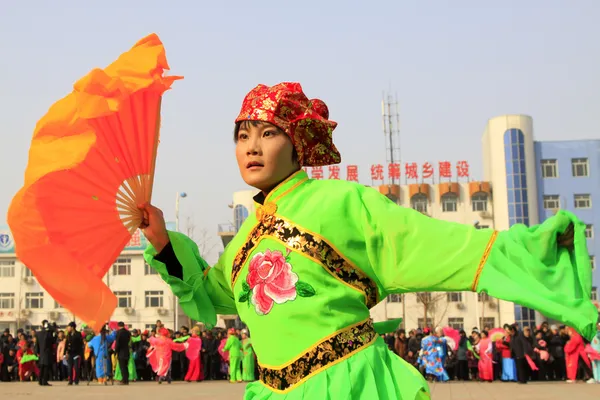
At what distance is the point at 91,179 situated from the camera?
412 centimetres

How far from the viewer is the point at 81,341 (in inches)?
808

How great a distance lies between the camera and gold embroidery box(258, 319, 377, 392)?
3.60 m

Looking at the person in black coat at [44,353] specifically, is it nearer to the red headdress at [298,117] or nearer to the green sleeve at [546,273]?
the red headdress at [298,117]

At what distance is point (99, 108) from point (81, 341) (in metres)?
17.6

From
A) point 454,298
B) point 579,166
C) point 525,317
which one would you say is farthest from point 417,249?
point 579,166

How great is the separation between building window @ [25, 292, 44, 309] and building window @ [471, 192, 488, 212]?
29870 millimetres

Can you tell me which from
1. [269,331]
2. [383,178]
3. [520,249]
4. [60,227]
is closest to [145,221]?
[60,227]

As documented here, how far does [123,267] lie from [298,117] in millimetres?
56747

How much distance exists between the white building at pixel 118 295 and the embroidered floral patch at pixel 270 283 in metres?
54.3

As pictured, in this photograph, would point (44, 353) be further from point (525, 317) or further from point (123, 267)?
point (123, 267)

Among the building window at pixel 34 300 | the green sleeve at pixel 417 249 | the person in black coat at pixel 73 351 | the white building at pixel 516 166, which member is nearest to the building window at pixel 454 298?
the white building at pixel 516 166

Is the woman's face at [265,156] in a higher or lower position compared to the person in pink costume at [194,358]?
higher

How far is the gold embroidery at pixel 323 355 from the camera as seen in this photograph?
3.60 meters

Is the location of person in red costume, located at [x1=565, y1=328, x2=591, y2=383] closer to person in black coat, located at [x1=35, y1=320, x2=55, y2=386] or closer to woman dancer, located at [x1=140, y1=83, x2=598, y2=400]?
person in black coat, located at [x1=35, y1=320, x2=55, y2=386]
